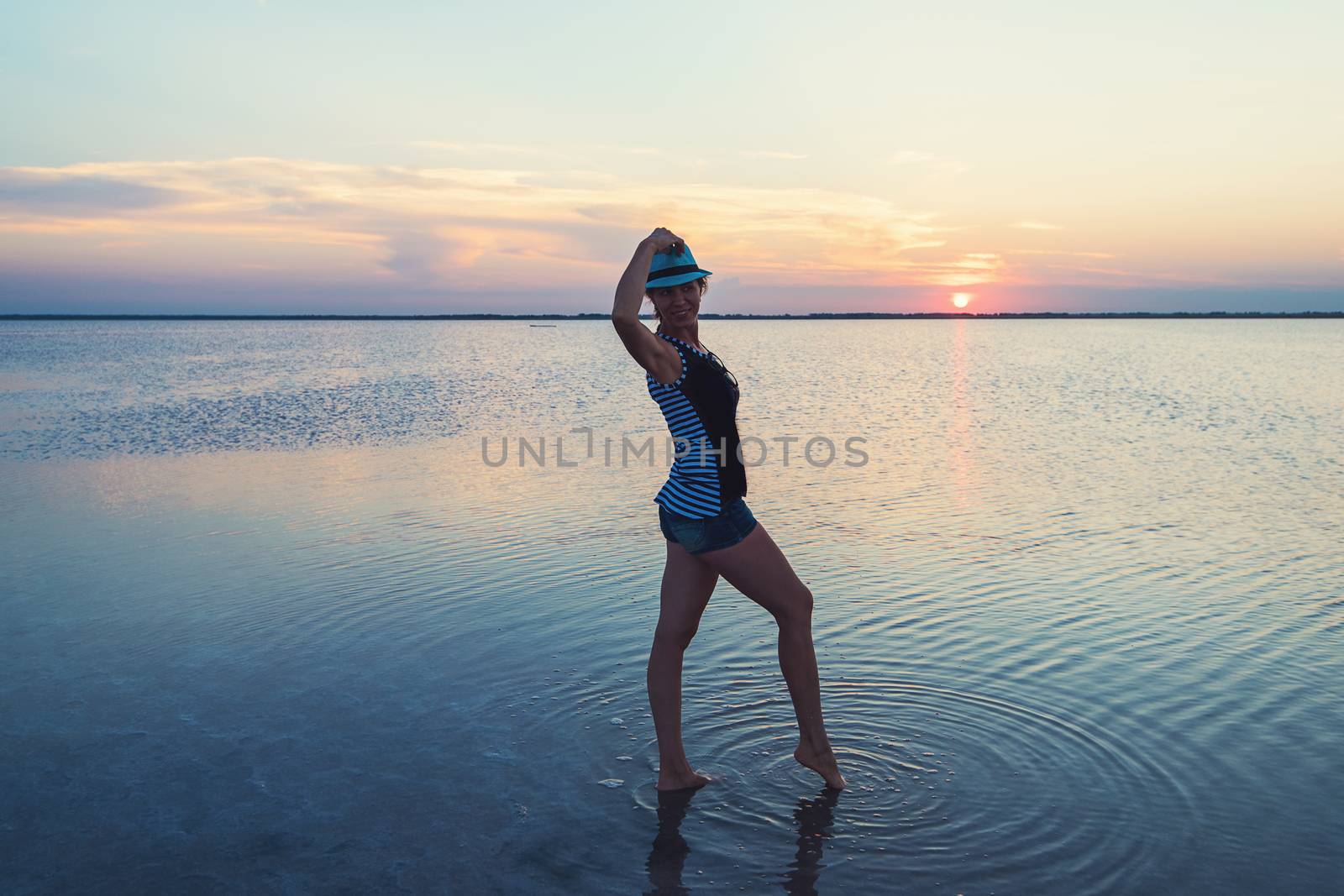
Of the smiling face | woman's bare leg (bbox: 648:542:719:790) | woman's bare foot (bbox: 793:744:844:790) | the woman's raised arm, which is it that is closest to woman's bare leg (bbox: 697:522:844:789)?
woman's bare foot (bbox: 793:744:844:790)

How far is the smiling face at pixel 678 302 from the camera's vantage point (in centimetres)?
392

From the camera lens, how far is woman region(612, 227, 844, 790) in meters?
3.76

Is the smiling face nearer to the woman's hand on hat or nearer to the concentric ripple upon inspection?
the woman's hand on hat

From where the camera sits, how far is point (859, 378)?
3888cm

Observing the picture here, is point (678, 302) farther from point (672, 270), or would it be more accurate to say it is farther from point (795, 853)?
point (795, 853)

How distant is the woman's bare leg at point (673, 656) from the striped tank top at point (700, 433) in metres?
0.30

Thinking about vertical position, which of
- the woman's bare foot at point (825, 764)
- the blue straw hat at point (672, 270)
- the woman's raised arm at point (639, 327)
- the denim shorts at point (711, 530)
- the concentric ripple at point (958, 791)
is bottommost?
the concentric ripple at point (958, 791)

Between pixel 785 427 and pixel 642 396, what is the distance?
896 centimetres

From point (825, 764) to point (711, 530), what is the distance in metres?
1.16

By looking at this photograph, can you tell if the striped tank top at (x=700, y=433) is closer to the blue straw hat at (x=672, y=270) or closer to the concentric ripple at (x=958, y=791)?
the blue straw hat at (x=672, y=270)

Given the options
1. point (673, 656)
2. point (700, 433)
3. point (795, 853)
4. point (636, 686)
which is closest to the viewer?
point (795, 853)

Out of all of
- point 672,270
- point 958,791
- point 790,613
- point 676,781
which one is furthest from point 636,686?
point 672,270

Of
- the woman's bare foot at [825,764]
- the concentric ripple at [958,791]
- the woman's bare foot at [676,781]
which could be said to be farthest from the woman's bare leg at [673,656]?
the woman's bare foot at [825,764]

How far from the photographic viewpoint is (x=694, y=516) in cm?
384
